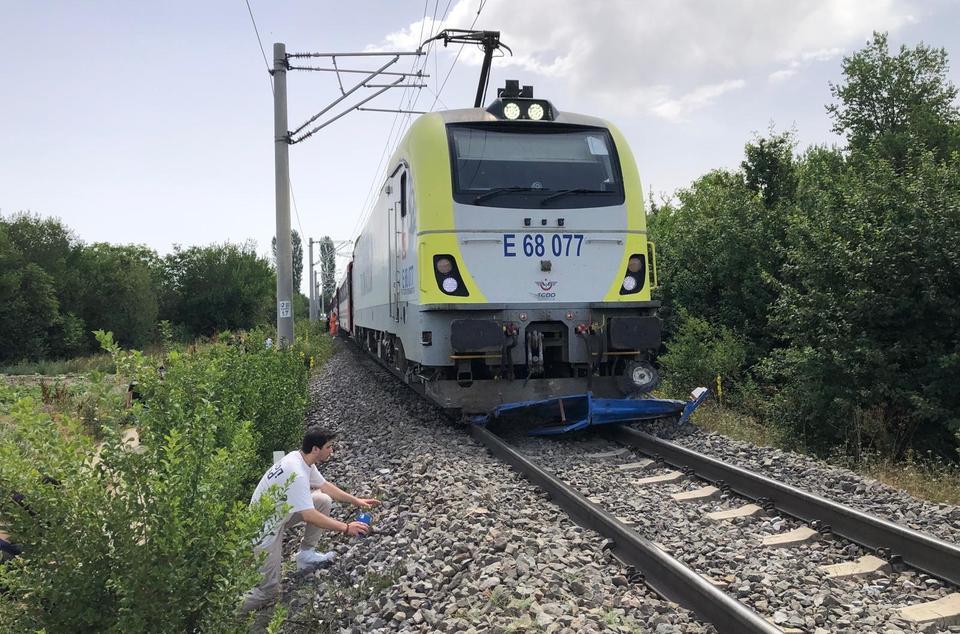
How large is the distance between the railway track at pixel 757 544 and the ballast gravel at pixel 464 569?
12 centimetres

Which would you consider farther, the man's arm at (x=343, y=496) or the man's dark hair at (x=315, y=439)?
the man's arm at (x=343, y=496)

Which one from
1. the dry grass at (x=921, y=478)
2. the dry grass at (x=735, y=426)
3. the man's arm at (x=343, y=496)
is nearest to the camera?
the man's arm at (x=343, y=496)

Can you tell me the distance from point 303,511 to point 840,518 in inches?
134

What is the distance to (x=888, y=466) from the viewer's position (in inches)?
270

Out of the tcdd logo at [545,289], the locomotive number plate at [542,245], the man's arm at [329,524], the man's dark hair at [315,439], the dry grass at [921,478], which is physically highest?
the locomotive number plate at [542,245]

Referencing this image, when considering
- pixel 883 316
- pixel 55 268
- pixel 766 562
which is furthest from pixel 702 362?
pixel 55 268

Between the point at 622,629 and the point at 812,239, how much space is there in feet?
25.7

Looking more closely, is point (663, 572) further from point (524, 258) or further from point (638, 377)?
point (524, 258)

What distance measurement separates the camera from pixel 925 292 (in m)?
7.81

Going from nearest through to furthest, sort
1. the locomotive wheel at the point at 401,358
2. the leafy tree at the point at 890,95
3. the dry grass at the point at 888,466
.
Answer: the dry grass at the point at 888,466
the locomotive wheel at the point at 401,358
the leafy tree at the point at 890,95

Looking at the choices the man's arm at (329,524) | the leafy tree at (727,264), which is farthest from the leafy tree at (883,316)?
the man's arm at (329,524)

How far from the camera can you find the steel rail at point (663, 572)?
327 cm

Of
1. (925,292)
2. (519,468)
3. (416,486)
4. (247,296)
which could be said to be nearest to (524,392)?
(519,468)

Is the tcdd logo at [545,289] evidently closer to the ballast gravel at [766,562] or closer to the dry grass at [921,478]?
the ballast gravel at [766,562]
